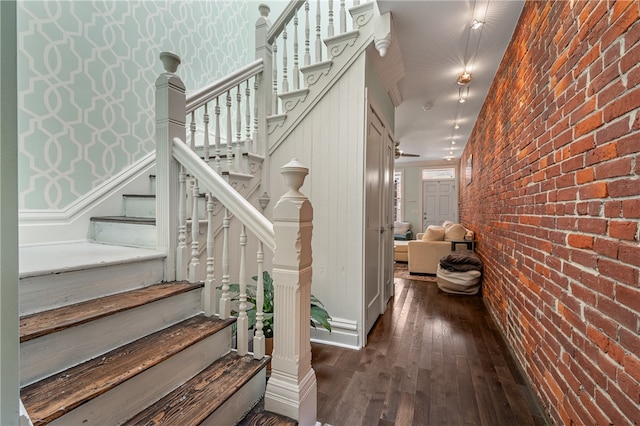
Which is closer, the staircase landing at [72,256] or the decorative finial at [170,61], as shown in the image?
the staircase landing at [72,256]

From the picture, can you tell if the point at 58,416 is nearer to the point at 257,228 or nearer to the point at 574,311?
the point at 257,228

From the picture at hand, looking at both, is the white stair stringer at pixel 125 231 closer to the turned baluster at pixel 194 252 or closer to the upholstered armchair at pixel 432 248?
the turned baluster at pixel 194 252

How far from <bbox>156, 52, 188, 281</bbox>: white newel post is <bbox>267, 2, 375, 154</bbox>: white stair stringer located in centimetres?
108

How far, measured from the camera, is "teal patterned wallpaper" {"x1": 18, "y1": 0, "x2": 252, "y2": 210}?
1.83m

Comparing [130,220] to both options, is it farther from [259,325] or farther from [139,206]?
[259,325]

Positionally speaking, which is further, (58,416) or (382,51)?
(382,51)

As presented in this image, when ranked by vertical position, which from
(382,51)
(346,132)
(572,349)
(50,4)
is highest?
(50,4)

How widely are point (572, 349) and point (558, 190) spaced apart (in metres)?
0.76

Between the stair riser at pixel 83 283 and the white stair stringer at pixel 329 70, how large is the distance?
152 centimetres

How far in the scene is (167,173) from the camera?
1.59m

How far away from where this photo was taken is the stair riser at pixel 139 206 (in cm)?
217

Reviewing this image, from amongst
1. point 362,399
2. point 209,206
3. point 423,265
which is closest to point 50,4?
point 209,206

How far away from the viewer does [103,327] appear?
1137mm

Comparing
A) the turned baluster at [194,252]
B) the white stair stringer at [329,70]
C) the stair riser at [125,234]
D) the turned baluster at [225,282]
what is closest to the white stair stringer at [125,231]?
the stair riser at [125,234]
